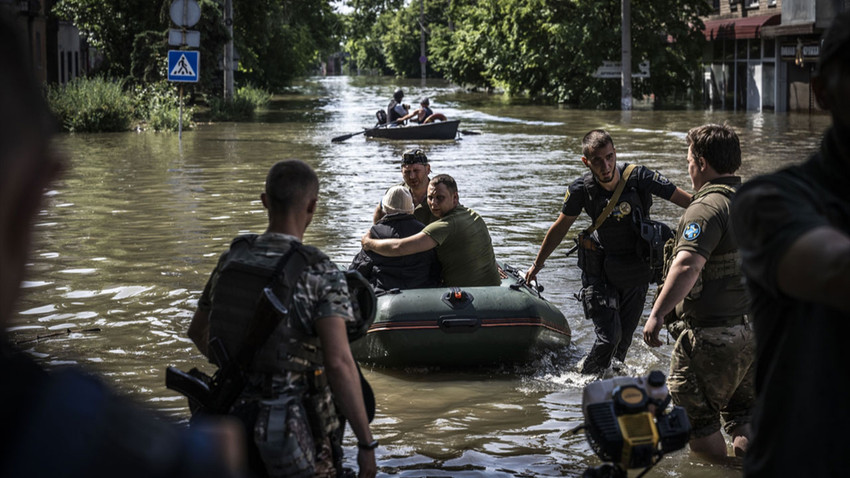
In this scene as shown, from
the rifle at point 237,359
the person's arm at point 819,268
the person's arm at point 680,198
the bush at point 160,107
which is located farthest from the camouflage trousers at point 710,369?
the bush at point 160,107

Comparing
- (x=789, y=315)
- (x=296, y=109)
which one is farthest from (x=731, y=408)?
(x=296, y=109)

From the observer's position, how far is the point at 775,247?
6.61 feet

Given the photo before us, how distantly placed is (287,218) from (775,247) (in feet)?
6.81

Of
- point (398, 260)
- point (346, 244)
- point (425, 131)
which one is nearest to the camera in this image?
point (398, 260)

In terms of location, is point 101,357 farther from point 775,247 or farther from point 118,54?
point 118,54

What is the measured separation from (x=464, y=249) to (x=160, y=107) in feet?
79.1

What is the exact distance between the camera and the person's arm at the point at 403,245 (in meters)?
7.71

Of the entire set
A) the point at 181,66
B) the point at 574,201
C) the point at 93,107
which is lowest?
the point at 574,201

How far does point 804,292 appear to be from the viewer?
194cm

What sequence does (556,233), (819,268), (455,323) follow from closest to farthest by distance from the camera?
(819,268) < (556,233) < (455,323)

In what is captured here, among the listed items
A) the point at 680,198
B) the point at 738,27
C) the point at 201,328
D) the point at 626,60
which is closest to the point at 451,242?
the point at 680,198

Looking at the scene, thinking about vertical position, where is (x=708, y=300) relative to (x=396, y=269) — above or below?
above

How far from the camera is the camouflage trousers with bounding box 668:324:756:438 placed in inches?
199

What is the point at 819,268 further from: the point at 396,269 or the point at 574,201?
the point at 396,269
